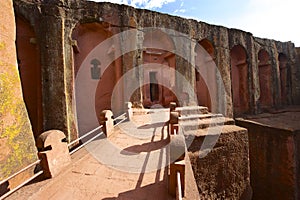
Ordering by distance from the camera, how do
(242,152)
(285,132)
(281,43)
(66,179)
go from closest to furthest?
(66,179) < (242,152) < (285,132) < (281,43)

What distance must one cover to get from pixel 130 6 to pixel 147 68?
4445 millimetres

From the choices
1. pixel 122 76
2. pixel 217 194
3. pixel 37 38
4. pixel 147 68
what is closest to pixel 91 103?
pixel 122 76

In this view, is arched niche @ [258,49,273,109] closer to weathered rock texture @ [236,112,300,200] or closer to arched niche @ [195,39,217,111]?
arched niche @ [195,39,217,111]

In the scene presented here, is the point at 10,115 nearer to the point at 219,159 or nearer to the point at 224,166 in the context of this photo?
the point at 219,159

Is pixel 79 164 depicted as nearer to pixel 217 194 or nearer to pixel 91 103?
pixel 217 194

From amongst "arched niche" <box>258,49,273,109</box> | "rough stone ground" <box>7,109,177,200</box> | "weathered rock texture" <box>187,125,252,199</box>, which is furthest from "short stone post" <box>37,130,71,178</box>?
"arched niche" <box>258,49,273,109</box>

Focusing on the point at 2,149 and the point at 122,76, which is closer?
the point at 2,149

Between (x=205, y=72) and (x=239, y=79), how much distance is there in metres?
3.66

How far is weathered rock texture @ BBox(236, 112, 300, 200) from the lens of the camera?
7398mm

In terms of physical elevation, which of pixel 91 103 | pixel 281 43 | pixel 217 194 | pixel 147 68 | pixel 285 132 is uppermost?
pixel 281 43

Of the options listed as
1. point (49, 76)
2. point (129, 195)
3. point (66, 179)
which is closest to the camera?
point (129, 195)

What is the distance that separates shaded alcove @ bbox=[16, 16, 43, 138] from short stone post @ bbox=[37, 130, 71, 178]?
5628 mm

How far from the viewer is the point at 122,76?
34.6 ft

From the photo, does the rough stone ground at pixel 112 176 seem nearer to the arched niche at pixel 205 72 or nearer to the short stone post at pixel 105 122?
the short stone post at pixel 105 122
